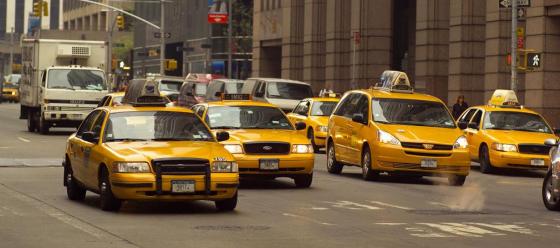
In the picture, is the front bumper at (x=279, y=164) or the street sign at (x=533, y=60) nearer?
the front bumper at (x=279, y=164)

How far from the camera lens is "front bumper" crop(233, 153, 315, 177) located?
22.2 m

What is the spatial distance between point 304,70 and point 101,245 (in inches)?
2284

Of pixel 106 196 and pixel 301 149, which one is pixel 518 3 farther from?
pixel 106 196

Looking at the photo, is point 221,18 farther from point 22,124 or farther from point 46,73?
point 46,73

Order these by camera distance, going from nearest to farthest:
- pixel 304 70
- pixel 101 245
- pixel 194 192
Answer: pixel 101 245
pixel 194 192
pixel 304 70

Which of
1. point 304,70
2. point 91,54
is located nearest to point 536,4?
point 91,54

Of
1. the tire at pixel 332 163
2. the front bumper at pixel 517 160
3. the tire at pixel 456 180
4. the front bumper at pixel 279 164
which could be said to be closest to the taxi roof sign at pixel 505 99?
the front bumper at pixel 517 160

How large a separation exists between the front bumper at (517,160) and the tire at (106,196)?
1360 centimetres

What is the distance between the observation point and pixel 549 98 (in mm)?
45594

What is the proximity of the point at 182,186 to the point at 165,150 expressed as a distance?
624 mm

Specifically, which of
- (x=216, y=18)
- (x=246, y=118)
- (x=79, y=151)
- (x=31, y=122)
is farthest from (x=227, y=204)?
(x=216, y=18)

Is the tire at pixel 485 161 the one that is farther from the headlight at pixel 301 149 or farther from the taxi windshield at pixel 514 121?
the headlight at pixel 301 149

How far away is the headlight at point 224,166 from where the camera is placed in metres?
17.2

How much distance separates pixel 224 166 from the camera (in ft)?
56.7
